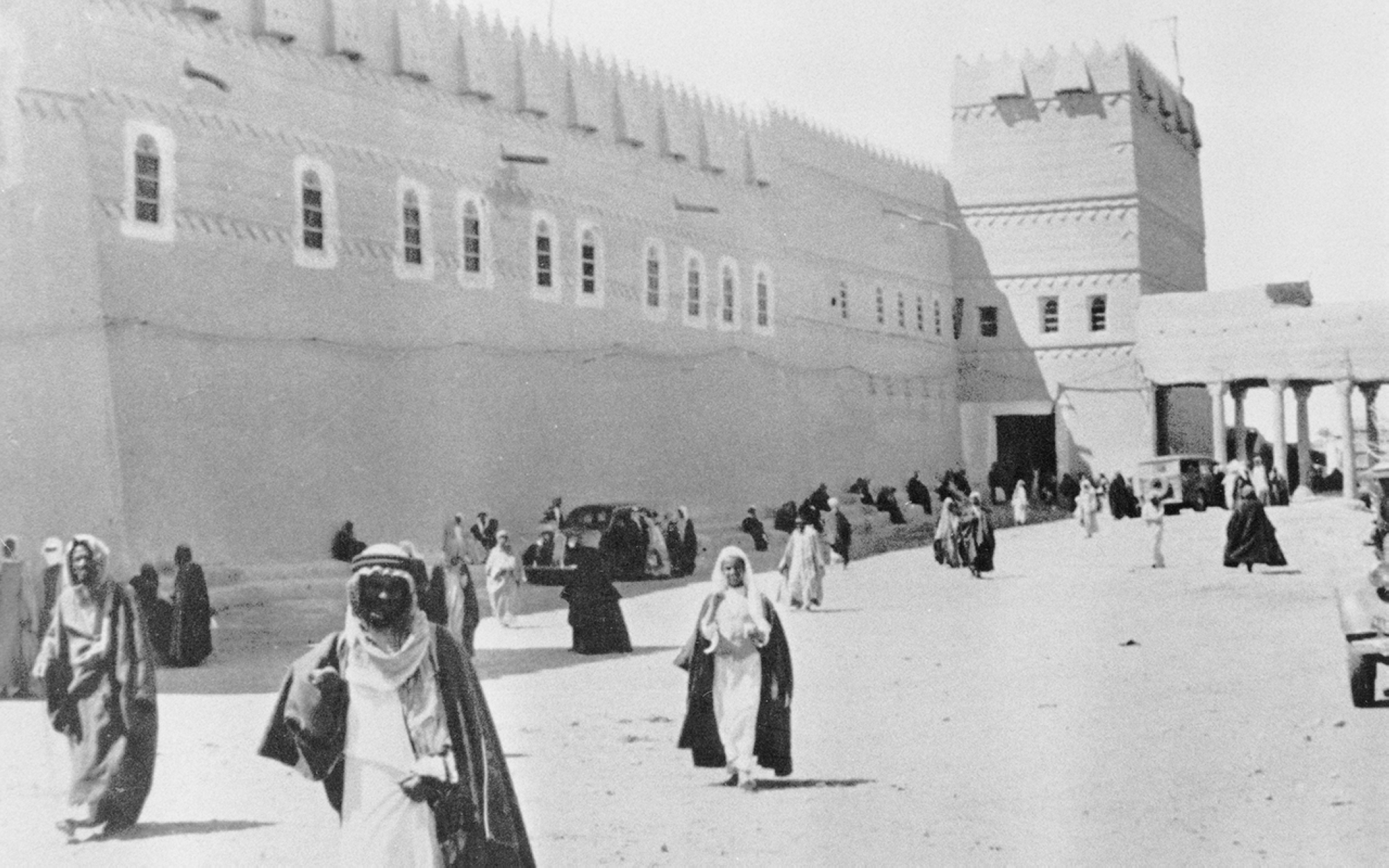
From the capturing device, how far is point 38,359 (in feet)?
51.5

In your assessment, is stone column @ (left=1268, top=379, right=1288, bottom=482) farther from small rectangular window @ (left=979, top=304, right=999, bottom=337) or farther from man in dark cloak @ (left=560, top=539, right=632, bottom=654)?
man in dark cloak @ (left=560, top=539, right=632, bottom=654)

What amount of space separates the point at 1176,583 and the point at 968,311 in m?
20.0

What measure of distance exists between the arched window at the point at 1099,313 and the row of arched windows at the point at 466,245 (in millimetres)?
9812

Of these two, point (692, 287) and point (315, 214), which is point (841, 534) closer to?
point (692, 287)

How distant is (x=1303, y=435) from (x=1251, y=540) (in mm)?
16550

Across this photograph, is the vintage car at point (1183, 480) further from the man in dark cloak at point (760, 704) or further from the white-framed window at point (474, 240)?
the man in dark cloak at point (760, 704)

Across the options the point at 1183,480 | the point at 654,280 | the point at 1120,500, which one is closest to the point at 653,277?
the point at 654,280

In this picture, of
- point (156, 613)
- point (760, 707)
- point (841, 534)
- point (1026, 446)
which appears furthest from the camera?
point (1026, 446)

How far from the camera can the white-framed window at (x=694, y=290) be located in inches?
1089

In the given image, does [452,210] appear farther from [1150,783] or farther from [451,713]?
[451,713]

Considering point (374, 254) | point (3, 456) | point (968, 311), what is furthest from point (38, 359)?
point (968, 311)

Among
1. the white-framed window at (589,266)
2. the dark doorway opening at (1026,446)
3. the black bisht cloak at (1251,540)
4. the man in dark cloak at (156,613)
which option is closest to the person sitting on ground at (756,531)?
the white-framed window at (589,266)

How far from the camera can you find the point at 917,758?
8.50 metres

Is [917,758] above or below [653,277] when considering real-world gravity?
below
